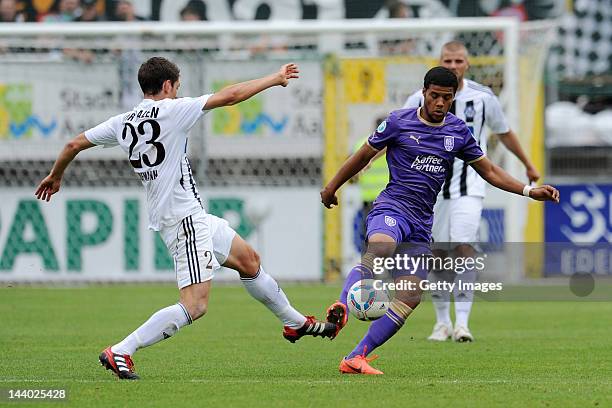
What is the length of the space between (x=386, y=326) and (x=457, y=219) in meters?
3.03

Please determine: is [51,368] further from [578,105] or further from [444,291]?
[578,105]

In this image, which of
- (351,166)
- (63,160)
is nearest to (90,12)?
(63,160)

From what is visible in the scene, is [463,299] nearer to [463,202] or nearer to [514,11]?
[463,202]

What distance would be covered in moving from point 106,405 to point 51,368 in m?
2.03

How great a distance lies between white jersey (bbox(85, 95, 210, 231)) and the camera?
8594 millimetres

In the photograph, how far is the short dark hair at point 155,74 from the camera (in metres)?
8.66

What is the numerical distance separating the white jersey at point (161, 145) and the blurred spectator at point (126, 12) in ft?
37.0

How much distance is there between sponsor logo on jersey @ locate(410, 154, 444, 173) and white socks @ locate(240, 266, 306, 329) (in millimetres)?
1283

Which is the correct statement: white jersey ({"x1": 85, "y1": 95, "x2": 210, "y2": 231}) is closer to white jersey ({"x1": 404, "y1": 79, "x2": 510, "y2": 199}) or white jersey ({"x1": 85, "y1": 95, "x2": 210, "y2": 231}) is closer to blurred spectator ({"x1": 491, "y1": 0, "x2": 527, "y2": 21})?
white jersey ({"x1": 404, "y1": 79, "x2": 510, "y2": 199})

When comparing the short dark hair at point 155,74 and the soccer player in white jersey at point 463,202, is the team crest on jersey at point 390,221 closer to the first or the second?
the short dark hair at point 155,74

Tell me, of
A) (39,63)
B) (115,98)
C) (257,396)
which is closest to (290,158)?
(115,98)

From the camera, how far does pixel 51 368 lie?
9344 mm

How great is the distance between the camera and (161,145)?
28.4 ft

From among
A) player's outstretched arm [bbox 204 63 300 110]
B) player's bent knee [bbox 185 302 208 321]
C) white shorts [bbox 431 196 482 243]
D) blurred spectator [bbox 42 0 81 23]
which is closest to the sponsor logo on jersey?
player's outstretched arm [bbox 204 63 300 110]
